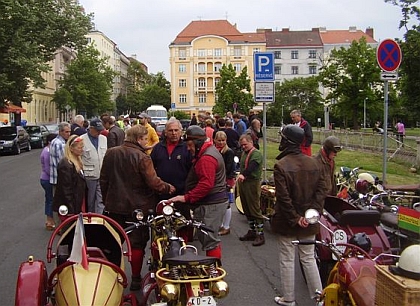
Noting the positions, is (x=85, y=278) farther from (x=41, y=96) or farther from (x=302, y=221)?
(x=41, y=96)

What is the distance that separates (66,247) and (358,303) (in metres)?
2.75

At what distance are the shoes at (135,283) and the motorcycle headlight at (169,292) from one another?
235 centimetres

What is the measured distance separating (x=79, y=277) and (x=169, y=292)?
2.60ft

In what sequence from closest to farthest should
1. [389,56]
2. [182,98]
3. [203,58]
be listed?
1. [389,56]
2. [203,58]
3. [182,98]

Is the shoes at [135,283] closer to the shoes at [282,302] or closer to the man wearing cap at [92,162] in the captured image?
the shoes at [282,302]

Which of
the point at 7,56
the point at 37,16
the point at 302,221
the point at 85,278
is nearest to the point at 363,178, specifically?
the point at 302,221

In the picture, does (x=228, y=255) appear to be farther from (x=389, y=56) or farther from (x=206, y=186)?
(x=389, y=56)

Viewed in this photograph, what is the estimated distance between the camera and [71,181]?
794cm

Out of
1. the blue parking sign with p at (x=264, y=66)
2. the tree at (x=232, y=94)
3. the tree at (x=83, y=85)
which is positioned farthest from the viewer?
the tree at (x=83, y=85)

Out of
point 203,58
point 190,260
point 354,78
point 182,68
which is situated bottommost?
point 190,260

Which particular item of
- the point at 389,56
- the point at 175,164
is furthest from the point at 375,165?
the point at 175,164

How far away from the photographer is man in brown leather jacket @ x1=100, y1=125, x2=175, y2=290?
20.2 feet

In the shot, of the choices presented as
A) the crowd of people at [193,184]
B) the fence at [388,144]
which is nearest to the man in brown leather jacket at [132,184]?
the crowd of people at [193,184]

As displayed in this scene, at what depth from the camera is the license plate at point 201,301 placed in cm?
401
